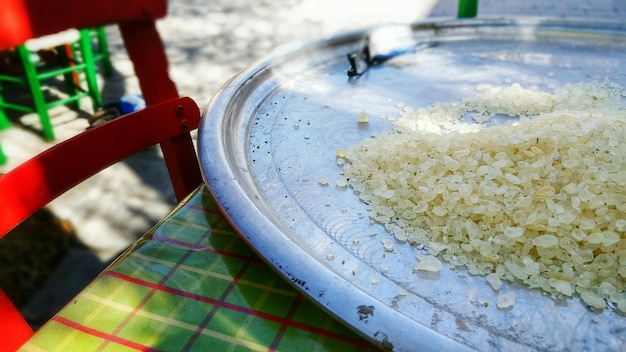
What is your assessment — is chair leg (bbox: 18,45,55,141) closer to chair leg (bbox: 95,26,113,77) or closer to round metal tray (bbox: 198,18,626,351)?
chair leg (bbox: 95,26,113,77)

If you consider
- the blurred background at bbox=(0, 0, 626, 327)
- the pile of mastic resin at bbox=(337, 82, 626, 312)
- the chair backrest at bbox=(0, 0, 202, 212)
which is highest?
the chair backrest at bbox=(0, 0, 202, 212)

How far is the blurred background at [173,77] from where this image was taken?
100 inches

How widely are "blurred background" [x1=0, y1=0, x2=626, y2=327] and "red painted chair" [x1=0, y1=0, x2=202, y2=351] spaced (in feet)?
2.01

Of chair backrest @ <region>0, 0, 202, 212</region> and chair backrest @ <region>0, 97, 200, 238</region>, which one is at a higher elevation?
chair backrest @ <region>0, 0, 202, 212</region>

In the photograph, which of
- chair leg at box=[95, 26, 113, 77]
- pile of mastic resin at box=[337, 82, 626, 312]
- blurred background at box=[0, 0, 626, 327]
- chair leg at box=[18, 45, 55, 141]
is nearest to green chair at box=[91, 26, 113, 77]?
chair leg at box=[95, 26, 113, 77]

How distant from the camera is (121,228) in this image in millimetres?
2793

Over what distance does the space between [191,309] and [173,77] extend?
12.0ft

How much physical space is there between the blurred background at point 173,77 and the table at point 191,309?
1008mm

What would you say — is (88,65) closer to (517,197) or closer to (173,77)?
(173,77)

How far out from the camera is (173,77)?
4223mm

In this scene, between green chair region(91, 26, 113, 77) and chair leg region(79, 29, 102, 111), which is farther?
green chair region(91, 26, 113, 77)

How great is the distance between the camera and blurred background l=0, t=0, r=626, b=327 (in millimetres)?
2547

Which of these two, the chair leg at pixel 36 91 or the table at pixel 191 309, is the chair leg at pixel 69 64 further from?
the table at pixel 191 309

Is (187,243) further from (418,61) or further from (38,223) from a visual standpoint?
(38,223)
